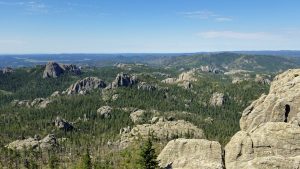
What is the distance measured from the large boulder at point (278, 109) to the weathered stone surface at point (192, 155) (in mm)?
36115

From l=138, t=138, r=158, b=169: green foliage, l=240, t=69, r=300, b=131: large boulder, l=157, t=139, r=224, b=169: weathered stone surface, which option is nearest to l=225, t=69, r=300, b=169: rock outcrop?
l=157, t=139, r=224, b=169: weathered stone surface

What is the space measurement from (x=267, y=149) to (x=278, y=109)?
41.9 m

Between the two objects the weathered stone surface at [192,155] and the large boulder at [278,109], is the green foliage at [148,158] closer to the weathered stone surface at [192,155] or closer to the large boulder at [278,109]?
the weathered stone surface at [192,155]

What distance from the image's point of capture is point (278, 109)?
124m

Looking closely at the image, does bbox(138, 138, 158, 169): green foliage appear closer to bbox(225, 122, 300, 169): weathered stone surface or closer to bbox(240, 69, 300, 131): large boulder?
bbox(225, 122, 300, 169): weathered stone surface

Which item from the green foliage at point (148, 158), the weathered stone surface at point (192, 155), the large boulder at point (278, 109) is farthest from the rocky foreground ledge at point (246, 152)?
the large boulder at point (278, 109)

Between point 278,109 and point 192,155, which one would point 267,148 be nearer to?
point 192,155

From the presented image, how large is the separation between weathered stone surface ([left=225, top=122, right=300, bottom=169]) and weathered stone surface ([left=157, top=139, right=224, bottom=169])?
10.6ft

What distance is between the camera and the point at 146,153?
83000mm

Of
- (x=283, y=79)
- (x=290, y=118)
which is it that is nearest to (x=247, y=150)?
(x=290, y=118)

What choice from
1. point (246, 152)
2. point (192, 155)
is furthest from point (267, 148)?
point (192, 155)

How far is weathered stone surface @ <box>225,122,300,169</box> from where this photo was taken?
3194 inches

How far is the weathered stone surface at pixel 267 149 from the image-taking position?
3194 inches

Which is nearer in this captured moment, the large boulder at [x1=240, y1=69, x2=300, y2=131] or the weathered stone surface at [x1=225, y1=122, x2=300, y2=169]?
the weathered stone surface at [x1=225, y1=122, x2=300, y2=169]
